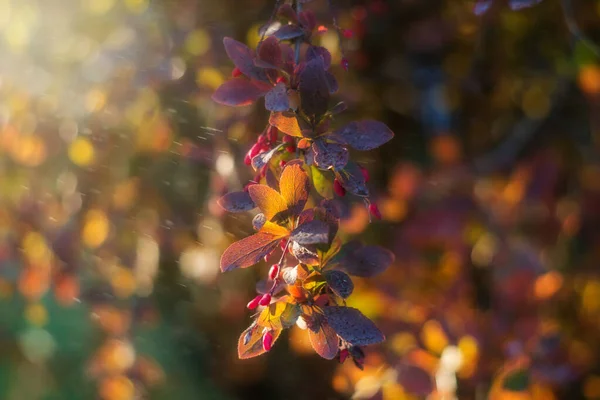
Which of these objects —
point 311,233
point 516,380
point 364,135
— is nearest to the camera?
point 311,233

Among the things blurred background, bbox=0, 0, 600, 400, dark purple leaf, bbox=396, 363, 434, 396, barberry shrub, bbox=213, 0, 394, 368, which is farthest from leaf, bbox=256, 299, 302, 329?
dark purple leaf, bbox=396, 363, 434, 396

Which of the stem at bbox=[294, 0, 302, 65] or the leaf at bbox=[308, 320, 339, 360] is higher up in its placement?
the stem at bbox=[294, 0, 302, 65]

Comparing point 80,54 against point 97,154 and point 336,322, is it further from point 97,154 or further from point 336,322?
point 336,322

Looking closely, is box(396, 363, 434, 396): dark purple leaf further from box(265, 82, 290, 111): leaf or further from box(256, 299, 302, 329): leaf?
box(265, 82, 290, 111): leaf

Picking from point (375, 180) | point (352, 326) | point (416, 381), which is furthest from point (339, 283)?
point (375, 180)

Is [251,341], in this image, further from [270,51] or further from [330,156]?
[270,51]

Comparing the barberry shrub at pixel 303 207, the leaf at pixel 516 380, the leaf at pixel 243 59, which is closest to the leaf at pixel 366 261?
the barberry shrub at pixel 303 207
